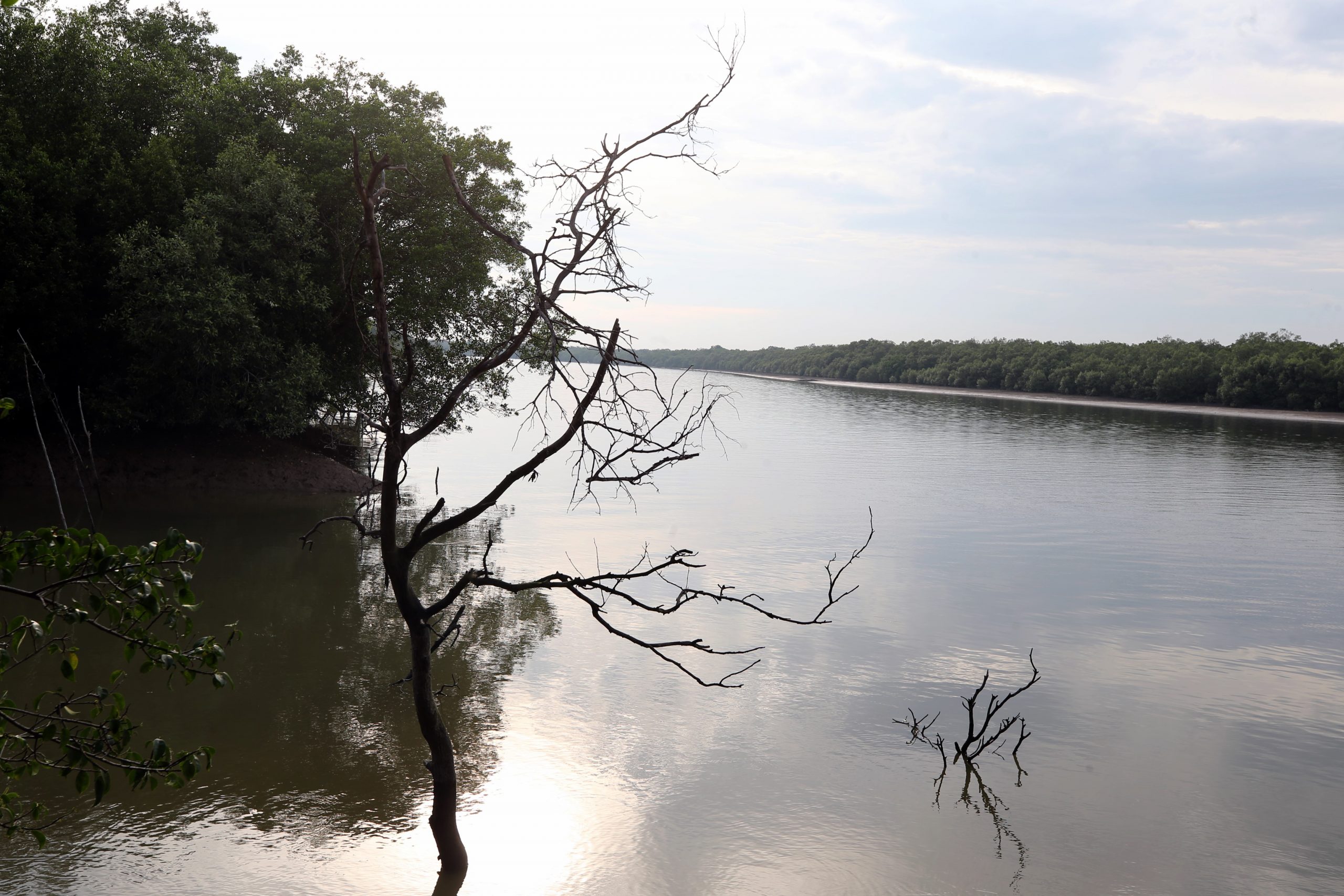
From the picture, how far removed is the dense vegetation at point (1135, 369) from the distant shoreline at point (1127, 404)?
102cm

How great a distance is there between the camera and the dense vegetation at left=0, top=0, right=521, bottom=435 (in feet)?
64.4

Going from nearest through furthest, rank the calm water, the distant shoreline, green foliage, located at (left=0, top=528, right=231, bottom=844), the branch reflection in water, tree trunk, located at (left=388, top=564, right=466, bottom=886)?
1. green foliage, located at (left=0, top=528, right=231, bottom=844)
2. tree trunk, located at (left=388, top=564, right=466, bottom=886)
3. the calm water
4. the branch reflection in water
5. the distant shoreline

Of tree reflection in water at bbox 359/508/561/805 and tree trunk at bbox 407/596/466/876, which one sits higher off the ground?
tree trunk at bbox 407/596/466/876

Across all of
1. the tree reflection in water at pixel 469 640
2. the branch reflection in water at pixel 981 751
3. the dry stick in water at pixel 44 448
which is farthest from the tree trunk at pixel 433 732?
the dry stick in water at pixel 44 448

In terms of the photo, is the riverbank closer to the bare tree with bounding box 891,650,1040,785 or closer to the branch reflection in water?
the bare tree with bounding box 891,650,1040,785

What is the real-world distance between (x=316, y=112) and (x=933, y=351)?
11751 centimetres

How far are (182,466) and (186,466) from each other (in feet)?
0.29

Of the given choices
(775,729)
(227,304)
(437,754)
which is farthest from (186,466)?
(437,754)

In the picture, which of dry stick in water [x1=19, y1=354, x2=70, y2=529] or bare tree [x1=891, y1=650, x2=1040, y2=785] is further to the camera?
dry stick in water [x1=19, y1=354, x2=70, y2=529]

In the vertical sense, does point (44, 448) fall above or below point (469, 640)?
above

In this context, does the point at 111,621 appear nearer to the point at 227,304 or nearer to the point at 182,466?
the point at 227,304

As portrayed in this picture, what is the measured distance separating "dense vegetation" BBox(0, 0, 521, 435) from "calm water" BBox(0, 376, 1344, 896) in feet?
10.7

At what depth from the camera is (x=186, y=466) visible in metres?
23.1

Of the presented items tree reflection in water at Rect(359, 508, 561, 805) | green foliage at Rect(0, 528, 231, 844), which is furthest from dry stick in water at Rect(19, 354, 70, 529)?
green foliage at Rect(0, 528, 231, 844)
